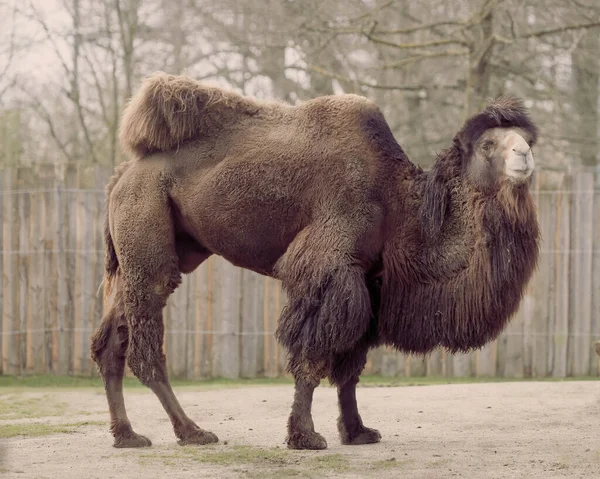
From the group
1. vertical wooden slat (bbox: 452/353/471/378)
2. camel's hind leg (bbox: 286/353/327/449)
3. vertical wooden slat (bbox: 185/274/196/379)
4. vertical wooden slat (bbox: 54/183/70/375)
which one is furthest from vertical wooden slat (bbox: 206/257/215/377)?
camel's hind leg (bbox: 286/353/327/449)

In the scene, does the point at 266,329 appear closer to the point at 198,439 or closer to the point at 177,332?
the point at 177,332

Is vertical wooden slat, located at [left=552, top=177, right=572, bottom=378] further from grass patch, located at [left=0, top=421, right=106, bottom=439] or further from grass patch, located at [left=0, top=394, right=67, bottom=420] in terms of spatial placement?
grass patch, located at [left=0, top=421, right=106, bottom=439]

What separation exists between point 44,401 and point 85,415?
51.4 inches

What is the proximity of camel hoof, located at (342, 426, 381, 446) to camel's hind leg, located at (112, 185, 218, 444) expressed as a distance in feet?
3.18

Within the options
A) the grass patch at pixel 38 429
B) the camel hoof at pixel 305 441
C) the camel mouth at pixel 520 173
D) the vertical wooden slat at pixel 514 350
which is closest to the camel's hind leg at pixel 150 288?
the camel hoof at pixel 305 441

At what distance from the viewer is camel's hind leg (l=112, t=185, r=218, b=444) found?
7.26m

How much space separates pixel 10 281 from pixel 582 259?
281 inches

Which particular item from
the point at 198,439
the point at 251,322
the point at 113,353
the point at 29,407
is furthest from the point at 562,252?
the point at 113,353

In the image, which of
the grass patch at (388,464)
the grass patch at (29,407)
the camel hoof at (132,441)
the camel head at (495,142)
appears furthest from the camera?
the grass patch at (29,407)

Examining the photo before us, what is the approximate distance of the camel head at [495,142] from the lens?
6648 millimetres

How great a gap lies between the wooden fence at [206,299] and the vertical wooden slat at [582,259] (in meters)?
0.01

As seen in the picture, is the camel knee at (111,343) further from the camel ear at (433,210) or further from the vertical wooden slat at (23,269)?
the vertical wooden slat at (23,269)

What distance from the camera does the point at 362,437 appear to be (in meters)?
7.30

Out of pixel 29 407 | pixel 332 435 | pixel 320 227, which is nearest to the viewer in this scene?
pixel 320 227
